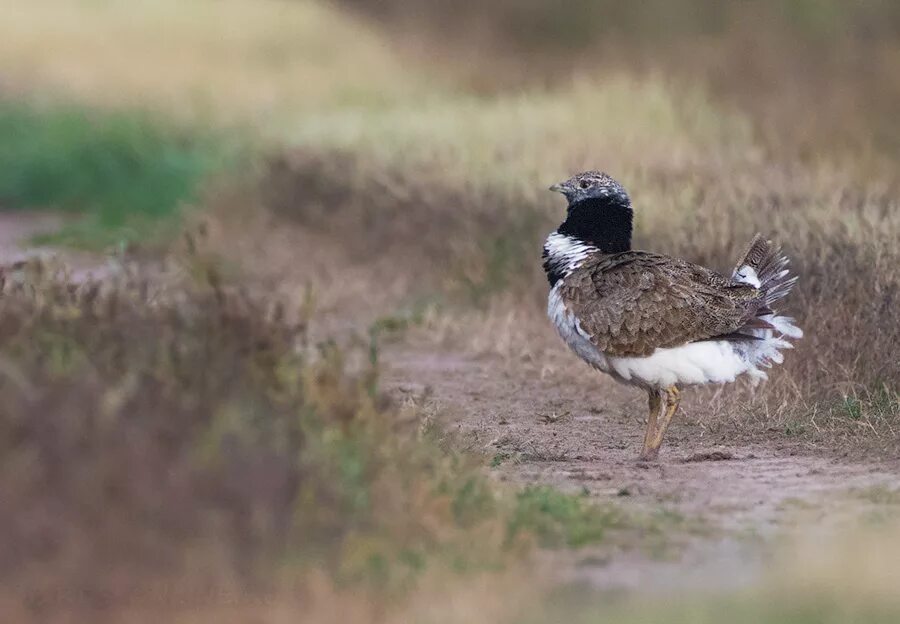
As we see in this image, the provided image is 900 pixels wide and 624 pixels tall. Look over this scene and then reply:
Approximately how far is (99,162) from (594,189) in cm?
1591

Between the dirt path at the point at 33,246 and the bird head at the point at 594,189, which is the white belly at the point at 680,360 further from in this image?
the dirt path at the point at 33,246

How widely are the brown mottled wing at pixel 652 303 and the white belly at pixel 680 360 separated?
5 centimetres

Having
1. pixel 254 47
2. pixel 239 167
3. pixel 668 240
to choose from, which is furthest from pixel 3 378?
pixel 254 47

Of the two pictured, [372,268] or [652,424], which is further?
[372,268]

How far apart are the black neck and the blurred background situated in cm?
120

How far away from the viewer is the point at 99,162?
24.4 meters

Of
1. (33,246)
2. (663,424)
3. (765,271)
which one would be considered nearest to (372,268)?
(33,246)

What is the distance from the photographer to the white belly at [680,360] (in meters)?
8.85

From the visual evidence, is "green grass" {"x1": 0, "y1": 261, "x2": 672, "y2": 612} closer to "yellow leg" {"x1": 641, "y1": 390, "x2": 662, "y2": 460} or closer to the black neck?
"yellow leg" {"x1": 641, "y1": 390, "x2": 662, "y2": 460}

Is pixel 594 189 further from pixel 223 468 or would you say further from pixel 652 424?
pixel 223 468

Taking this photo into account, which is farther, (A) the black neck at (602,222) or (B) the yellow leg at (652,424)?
(A) the black neck at (602,222)

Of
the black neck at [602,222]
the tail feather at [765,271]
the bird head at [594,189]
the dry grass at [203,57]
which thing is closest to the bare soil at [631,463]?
the tail feather at [765,271]

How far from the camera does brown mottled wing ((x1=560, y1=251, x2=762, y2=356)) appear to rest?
8.83 metres

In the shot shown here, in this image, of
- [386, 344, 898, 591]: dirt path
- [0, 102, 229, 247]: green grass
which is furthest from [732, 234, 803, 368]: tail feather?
[0, 102, 229, 247]: green grass
